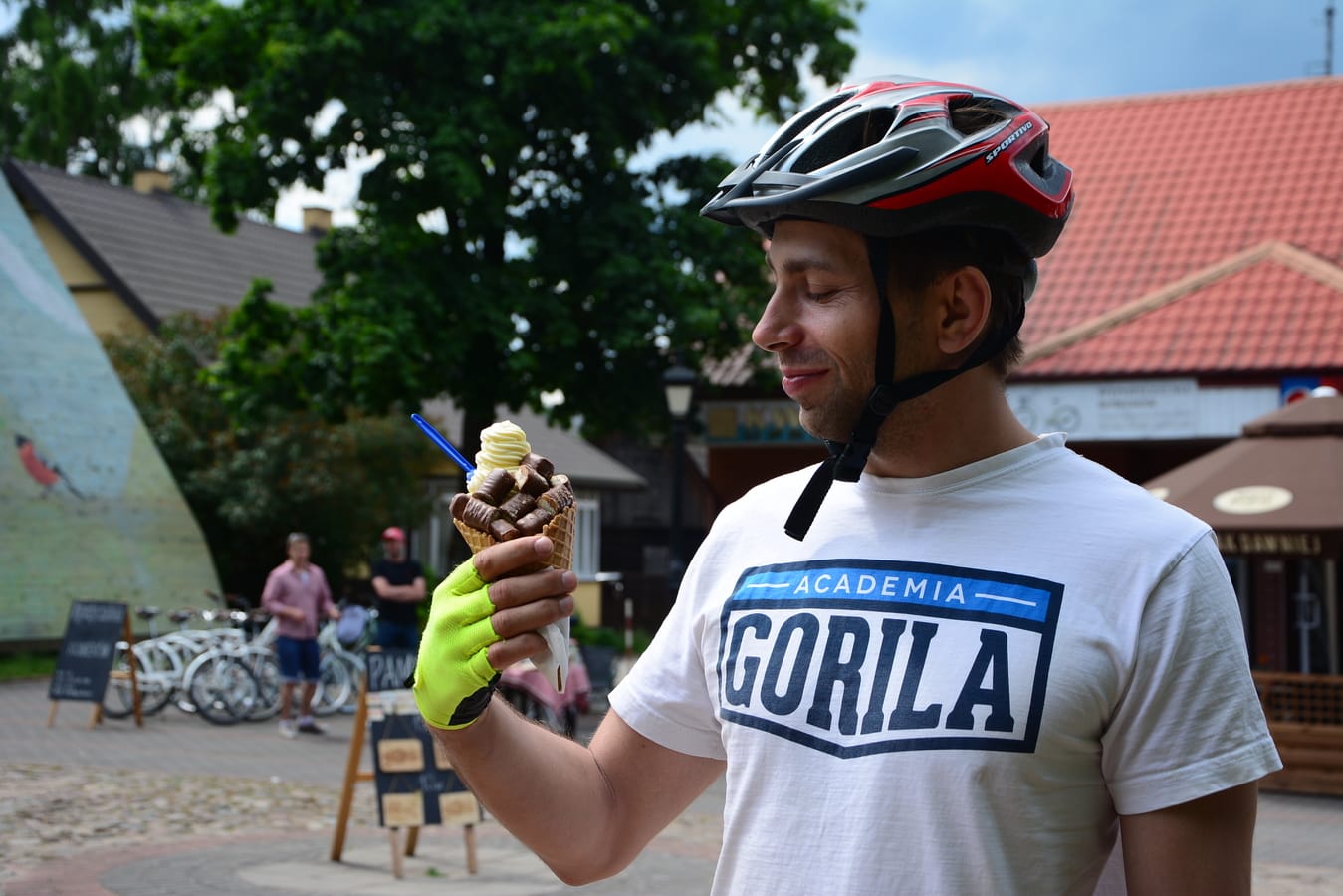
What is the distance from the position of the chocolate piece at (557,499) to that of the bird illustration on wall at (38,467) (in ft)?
78.0

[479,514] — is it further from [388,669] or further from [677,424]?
[677,424]

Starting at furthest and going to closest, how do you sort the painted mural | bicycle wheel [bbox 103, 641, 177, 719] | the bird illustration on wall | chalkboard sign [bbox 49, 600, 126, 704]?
the bird illustration on wall < the painted mural < bicycle wheel [bbox 103, 641, 177, 719] < chalkboard sign [bbox 49, 600, 126, 704]

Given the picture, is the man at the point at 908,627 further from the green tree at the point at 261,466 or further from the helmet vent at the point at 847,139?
the green tree at the point at 261,466

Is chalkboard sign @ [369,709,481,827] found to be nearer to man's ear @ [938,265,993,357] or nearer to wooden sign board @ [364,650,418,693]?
wooden sign board @ [364,650,418,693]

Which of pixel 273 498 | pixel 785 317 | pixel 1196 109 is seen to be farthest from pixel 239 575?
pixel 785 317

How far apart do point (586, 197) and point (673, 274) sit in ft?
6.60

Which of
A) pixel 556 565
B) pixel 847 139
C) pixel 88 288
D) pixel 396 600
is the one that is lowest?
pixel 396 600

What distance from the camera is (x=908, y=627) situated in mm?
2131

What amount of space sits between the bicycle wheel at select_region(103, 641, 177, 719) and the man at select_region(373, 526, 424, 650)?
298 cm

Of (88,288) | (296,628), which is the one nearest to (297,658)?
(296,628)

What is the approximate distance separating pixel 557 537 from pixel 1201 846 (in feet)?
3.24

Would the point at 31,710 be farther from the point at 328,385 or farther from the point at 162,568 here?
the point at 162,568

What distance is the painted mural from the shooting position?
23266 millimetres

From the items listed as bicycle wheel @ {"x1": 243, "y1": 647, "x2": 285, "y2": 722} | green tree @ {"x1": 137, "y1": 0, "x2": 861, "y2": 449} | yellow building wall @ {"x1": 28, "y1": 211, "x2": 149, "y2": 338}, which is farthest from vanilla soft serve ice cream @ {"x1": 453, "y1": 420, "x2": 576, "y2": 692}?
yellow building wall @ {"x1": 28, "y1": 211, "x2": 149, "y2": 338}
